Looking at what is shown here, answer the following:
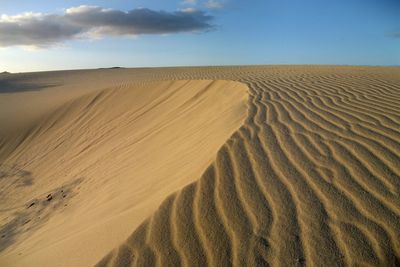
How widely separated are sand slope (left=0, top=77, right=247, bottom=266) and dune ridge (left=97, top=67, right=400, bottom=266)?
0.26m

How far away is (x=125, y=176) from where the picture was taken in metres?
4.64

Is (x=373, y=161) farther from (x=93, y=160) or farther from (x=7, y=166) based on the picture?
(x=7, y=166)

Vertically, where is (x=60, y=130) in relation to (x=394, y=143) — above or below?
below

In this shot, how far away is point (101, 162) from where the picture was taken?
21.1ft

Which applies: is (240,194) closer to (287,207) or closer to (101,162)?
(287,207)

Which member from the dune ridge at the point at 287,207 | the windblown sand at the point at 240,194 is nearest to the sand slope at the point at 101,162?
the windblown sand at the point at 240,194

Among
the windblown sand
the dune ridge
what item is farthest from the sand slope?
Answer: the dune ridge

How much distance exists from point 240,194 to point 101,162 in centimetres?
431

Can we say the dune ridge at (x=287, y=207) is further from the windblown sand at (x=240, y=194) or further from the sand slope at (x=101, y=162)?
the sand slope at (x=101, y=162)

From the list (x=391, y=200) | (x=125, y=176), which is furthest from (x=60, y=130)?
(x=391, y=200)

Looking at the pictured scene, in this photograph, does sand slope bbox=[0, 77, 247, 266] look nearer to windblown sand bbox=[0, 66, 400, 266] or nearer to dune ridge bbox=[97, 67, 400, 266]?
windblown sand bbox=[0, 66, 400, 266]

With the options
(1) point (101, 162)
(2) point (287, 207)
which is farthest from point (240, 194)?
(1) point (101, 162)

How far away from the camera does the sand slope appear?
308 cm

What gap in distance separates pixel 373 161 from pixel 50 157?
24.8 ft
